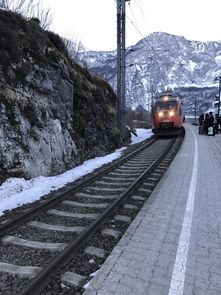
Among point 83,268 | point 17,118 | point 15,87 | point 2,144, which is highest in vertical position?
point 15,87

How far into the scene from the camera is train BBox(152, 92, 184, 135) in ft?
75.4

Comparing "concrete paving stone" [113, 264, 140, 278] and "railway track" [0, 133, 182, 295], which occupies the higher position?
"railway track" [0, 133, 182, 295]

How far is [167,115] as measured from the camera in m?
23.0

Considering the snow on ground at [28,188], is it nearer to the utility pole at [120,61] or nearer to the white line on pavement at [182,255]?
the white line on pavement at [182,255]

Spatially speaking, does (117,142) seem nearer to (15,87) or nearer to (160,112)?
(160,112)

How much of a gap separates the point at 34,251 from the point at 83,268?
0.88 m

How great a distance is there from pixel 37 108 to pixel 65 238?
5.95 metres

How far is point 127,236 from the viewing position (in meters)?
4.77

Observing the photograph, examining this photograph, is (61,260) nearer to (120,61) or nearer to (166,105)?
(120,61)

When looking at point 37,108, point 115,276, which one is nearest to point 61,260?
point 115,276

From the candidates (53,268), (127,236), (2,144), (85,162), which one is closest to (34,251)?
(53,268)

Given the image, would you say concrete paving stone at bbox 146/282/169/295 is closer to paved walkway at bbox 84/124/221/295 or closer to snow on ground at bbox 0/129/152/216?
paved walkway at bbox 84/124/221/295

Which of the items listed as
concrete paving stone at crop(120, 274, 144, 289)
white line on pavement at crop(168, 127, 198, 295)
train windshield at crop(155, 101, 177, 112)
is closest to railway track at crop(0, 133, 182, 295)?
concrete paving stone at crop(120, 274, 144, 289)

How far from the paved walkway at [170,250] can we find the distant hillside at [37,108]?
12.7ft
